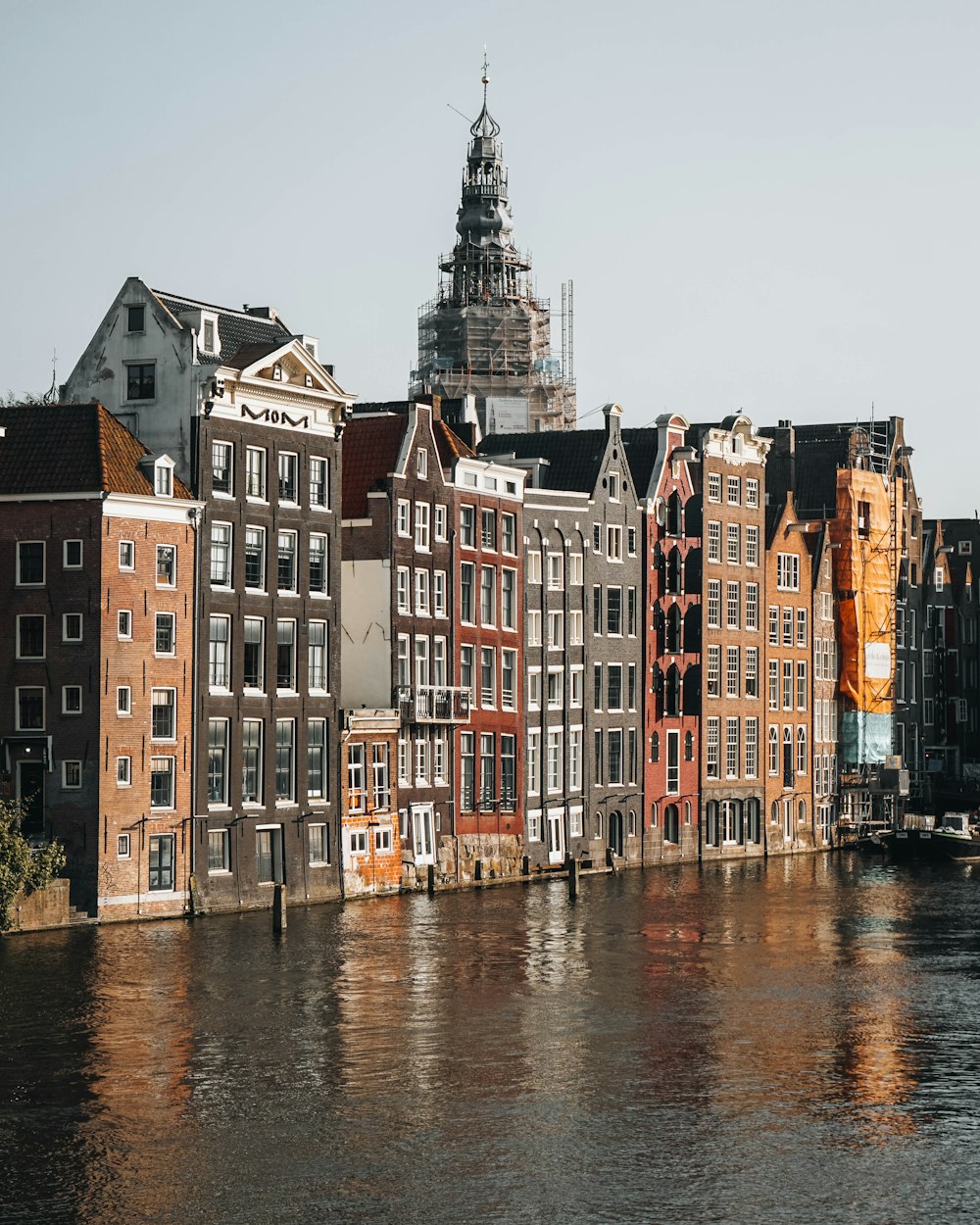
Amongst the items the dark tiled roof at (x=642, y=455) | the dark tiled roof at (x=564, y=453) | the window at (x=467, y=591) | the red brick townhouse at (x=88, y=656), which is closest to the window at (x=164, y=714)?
the red brick townhouse at (x=88, y=656)

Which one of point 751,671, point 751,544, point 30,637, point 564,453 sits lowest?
point 30,637

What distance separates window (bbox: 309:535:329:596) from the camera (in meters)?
98.1

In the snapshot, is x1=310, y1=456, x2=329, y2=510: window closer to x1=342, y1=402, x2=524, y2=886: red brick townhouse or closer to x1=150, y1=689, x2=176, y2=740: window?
x1=342, y1=402, x2=524, y2=886: red brick townhouse

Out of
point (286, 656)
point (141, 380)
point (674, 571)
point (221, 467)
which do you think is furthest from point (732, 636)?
point (141, 380)

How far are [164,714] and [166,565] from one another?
226 inches

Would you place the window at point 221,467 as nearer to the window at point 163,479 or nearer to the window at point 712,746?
the window at point 163,479

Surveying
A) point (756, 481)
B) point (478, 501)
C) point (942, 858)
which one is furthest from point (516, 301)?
point (478, 501)

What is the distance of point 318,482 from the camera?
3885 inches

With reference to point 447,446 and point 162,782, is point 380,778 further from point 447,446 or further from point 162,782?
point 447,446

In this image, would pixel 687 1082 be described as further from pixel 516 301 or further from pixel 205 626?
pixel 516 301

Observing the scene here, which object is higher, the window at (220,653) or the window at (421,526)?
the window at (421,526)

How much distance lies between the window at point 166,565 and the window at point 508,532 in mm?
27456

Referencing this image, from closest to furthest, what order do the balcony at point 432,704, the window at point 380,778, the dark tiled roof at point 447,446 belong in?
the window at point 380,778, the balcony at point 432,704, the dark tiled roof at point 447,446

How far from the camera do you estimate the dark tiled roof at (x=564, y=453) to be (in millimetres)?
124375
